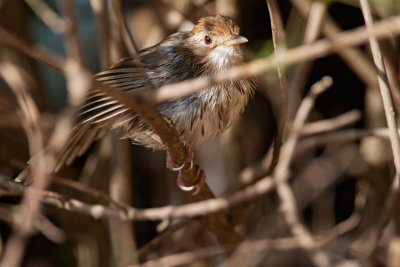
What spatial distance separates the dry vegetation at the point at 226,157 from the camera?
2.68 meters

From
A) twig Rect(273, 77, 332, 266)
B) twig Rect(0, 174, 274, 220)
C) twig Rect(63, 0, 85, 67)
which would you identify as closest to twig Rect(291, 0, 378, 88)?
twig Rect(273, 77, 332, 266)

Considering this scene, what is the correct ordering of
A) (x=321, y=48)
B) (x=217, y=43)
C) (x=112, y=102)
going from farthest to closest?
(x=217, y=43) → (x=112, y=102) → (x=321, y=48)

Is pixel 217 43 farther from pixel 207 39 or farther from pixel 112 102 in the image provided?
pixel 112 102

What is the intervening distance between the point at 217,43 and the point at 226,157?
142 cm

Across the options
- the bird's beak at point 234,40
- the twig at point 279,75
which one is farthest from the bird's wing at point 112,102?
the twig at point 279,75

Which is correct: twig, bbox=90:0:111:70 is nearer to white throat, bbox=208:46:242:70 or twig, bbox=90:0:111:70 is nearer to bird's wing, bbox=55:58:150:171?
bird's wing, bbox=55:58:150:171

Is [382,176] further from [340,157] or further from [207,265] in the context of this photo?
[207,265]

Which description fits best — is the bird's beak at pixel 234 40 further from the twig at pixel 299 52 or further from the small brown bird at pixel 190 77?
the twig at pixel 299 52

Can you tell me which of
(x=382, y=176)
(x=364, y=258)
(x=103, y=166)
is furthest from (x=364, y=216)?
(x=103, y=166)

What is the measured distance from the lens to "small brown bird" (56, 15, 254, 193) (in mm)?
3582

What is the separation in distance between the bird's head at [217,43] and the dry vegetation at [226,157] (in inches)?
10.3

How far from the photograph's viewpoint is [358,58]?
4656 millimetres

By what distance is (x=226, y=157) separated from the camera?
4.94m

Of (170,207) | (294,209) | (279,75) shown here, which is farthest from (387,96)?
(170,207)
